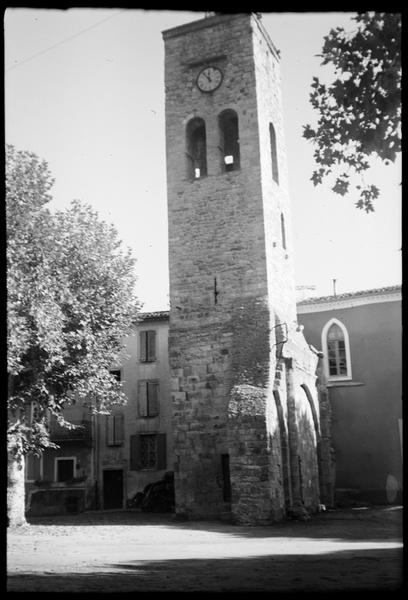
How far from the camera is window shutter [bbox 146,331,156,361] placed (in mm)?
29859

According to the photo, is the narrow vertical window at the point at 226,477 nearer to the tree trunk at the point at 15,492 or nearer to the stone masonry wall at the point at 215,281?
the stone masonry wall at the point at 215,281

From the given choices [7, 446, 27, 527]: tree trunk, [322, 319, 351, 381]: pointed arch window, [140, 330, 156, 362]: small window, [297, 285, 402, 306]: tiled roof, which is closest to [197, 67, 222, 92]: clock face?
[297, 285, 402, 306]: tiled roof

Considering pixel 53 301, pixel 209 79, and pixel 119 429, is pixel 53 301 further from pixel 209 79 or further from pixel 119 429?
pixel 119 429

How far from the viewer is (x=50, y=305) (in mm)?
16953

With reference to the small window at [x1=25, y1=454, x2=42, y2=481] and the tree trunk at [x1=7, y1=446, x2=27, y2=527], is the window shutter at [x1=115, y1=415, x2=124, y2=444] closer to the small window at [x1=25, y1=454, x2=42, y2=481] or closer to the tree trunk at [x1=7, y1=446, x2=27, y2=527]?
the small window at [x1=25, y1=454, x2=42, y2=481]

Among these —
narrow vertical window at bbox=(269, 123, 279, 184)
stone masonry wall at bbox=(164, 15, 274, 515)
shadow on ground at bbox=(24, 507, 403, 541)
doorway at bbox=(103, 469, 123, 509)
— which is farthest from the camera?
doorway at bbox=(103, 469, 123, 509)

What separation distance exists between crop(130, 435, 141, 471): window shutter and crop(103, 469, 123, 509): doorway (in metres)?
0.85

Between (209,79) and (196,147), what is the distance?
91.6 inches

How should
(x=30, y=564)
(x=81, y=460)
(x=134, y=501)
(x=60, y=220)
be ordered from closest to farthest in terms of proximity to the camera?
(x=30, y=564) < (x=60, y=220) < (x=134, y=501) < (x=81, y=460)

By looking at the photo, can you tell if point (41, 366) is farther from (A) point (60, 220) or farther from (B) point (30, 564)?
(B) point (30, 564)

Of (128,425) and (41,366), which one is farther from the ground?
(41,366)

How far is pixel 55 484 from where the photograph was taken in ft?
96.1

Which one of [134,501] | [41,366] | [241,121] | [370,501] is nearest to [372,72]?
[41,366]
